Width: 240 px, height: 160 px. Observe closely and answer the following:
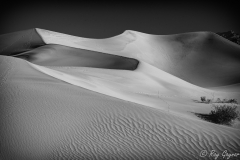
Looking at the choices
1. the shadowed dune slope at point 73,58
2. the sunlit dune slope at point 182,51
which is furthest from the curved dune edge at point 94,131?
the sunlit dune slope at point 182,51

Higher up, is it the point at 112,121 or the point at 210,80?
the point at 210,80

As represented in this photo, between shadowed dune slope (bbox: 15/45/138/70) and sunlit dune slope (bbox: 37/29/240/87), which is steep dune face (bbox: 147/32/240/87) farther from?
shadowed dune slope (bbox: 15/45/138/70)

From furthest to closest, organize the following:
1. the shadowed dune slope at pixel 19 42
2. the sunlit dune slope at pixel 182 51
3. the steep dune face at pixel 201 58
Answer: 1. the sunlit dune slope at pixel 182 51
2. the steep dune face at pixel 201 58
3. the shadowed dune slope at pixel 19 42

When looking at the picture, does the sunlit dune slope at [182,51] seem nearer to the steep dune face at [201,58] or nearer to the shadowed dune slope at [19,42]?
the steep dune face at [201,58]

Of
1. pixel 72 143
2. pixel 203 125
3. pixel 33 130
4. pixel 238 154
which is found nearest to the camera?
pixel 238 154

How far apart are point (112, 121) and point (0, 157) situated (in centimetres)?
247

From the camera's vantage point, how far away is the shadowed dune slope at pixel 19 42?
28891 mm

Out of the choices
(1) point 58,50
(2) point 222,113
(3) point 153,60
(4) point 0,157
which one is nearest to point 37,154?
(4) point 0,157

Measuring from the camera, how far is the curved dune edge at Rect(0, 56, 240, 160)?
450 cm

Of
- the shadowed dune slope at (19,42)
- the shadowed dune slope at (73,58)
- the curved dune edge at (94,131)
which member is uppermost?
the shadowed dune slope at (19,42)

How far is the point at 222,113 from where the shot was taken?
8711 mm

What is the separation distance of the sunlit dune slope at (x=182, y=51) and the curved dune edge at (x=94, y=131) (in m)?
23.3

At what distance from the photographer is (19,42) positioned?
105 feet

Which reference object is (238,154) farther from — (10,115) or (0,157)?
(10,115)
